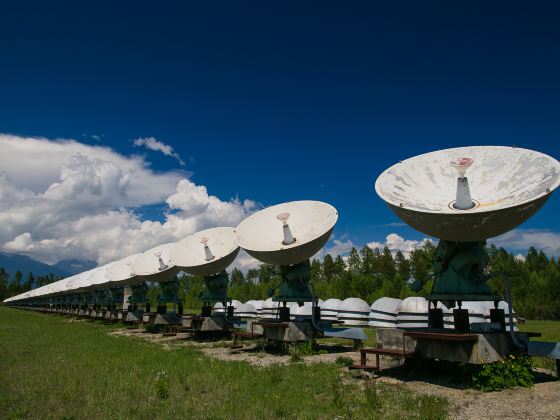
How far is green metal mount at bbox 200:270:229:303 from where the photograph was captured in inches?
1035

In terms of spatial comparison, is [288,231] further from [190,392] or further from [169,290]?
[169,290]

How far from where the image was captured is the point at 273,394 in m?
10.6

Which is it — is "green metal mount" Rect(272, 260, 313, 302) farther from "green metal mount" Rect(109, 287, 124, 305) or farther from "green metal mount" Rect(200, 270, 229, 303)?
"green metal mount" Rect(109, 287, 124, 305)

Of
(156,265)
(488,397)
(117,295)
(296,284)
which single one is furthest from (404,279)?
(488,397)

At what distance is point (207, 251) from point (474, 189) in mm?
15593

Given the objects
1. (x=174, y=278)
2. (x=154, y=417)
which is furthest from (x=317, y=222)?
(x=174, y=278)

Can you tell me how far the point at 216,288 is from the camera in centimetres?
2633

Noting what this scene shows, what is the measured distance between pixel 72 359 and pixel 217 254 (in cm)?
995

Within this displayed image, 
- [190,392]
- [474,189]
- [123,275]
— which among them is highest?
[474,189]

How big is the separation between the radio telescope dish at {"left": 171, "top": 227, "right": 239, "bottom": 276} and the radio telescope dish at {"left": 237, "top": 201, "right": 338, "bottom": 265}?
3.41m

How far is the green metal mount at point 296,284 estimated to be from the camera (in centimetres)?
2020

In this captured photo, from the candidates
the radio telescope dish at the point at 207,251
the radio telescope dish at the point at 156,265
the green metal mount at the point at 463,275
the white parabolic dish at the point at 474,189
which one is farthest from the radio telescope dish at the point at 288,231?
the radio telescope dish at the point at 156,265

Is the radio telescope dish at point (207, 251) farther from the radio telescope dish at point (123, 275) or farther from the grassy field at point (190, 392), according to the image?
the radio telescope dish at point (123, 275)

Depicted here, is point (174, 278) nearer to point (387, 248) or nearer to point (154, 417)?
point (154, 417)
